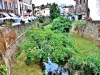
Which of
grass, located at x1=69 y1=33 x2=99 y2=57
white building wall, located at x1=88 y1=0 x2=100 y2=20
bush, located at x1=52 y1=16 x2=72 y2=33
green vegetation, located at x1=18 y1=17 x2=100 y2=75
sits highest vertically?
white building wall, located at x1=88 y1=0 x2=100 y2=20

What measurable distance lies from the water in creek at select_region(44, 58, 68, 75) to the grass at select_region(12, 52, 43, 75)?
33.5 inches

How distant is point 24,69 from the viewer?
15312 mm

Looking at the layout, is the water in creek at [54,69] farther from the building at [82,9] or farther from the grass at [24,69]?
the building at [82,9]

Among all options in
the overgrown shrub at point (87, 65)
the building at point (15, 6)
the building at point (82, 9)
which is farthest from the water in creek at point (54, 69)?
the building at point (15, 6)

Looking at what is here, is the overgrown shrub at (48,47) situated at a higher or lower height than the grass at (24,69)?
higher

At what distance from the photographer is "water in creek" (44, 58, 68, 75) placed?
613 inches

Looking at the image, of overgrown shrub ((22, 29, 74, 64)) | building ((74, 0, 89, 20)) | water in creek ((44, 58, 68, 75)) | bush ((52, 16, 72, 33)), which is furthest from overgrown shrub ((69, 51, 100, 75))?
building ((74, 0, 89, 20))

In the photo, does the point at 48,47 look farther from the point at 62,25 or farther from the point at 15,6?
the point at 15,6

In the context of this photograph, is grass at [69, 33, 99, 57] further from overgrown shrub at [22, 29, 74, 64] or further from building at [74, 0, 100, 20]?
building at [74, 0, 100, 20]

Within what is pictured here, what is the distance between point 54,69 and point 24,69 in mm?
2362

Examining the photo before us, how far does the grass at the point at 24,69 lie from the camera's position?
1478cm

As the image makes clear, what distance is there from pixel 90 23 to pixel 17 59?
1385 centimetres

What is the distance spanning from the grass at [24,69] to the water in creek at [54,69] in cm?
85

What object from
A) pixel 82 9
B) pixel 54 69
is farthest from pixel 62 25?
pixel 82 9
